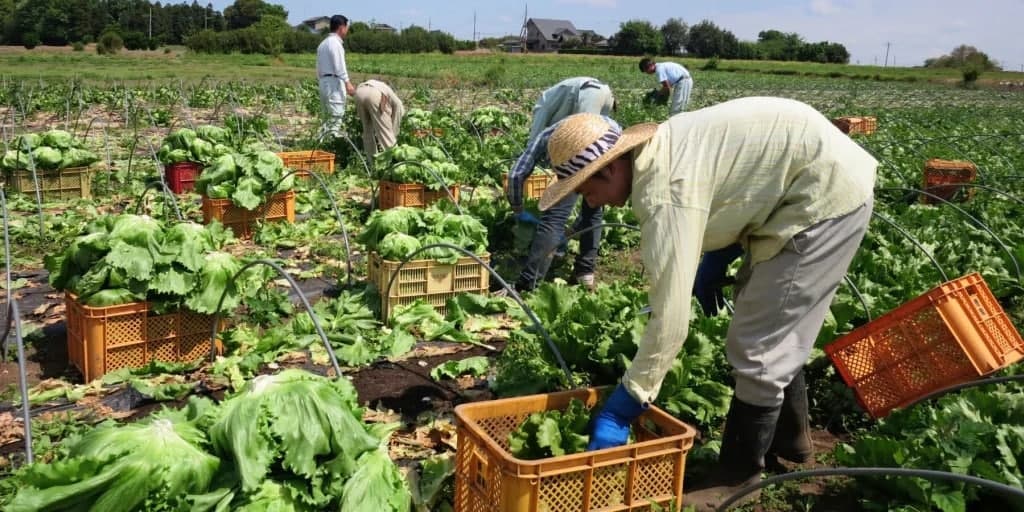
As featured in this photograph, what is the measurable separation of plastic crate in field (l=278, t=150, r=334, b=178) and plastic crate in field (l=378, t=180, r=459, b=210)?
1.84 meters

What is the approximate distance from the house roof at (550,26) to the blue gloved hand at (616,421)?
11378 centimetres

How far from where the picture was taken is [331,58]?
1126 centimetres

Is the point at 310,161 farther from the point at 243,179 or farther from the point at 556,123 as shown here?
the point at 556,123

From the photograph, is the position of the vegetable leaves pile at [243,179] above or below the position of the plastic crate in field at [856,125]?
below

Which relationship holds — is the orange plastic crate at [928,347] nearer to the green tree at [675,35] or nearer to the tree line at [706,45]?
the tree line at [706,45]

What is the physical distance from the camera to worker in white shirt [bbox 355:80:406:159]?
10.6 m

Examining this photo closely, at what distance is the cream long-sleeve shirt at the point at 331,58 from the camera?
11.1m

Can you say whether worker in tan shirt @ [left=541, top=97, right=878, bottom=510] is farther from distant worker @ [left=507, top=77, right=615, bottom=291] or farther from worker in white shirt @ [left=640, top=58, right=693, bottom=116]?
worker in white shirt @ [left=640, top=58, right=693, bottom=116]

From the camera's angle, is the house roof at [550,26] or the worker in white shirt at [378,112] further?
the house roof at [550,26]

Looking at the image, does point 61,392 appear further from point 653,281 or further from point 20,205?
point 20,205

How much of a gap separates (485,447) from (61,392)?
9.44 feet

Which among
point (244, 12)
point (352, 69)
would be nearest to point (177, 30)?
point (244, 12)

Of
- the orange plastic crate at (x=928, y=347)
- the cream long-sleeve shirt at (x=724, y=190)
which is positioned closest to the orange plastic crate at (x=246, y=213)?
the cream long-sleeve shirt at (x=724, y=190)

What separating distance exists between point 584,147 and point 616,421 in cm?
102
